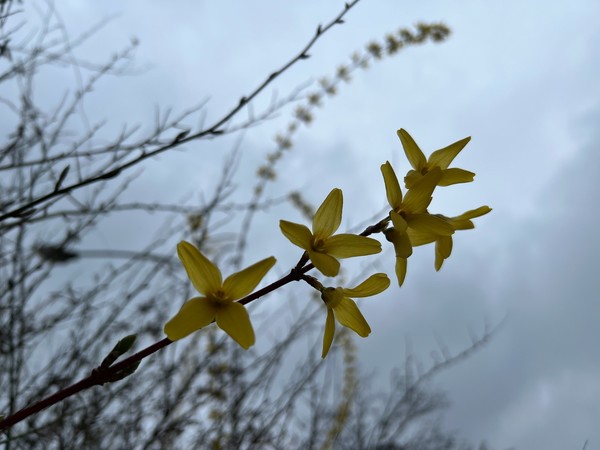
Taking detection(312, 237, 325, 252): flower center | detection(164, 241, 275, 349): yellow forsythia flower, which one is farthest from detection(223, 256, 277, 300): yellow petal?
detection(312, 237, 325, 252): flower center

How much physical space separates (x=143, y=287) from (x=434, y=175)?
218cm

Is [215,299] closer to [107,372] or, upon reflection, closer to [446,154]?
[107,372]

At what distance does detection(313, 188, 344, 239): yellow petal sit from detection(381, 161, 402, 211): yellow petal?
8 centimetres

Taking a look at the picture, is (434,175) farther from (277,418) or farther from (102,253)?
(277,418)

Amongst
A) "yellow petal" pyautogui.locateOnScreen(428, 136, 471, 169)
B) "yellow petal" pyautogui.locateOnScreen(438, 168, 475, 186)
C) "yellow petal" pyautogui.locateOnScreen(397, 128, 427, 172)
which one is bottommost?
"yellow petal" pyautogui.locateOnScreen(438, 168, 475, 186)

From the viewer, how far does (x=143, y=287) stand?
284cm

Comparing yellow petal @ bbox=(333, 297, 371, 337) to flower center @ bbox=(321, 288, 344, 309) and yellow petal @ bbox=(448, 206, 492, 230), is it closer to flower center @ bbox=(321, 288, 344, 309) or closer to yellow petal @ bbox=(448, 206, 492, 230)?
flower center @ bbox=(321, 288, 344, 309)

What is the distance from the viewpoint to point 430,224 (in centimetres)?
98

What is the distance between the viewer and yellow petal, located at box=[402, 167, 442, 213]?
0.95 m

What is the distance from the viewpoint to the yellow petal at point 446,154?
1.14 metres

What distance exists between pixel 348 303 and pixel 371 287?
6 centimetres

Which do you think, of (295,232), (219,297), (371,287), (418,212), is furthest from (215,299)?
(418,212)

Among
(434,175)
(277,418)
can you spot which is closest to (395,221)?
(434,175)

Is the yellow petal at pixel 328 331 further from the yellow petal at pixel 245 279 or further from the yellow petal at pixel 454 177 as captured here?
the yellow petal at pixel 454 177
